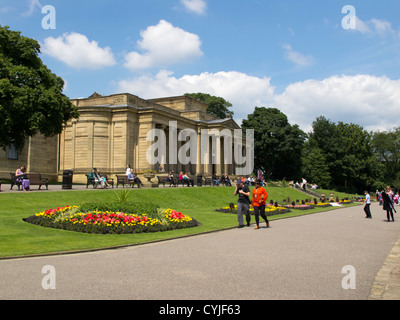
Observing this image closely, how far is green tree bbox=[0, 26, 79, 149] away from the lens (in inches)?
1157

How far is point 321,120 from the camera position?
81.9 m

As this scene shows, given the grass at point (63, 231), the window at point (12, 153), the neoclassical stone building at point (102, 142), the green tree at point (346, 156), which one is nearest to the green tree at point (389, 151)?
the green tree at point (346, 156)

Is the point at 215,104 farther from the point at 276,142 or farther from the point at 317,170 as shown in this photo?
the point at 317,170

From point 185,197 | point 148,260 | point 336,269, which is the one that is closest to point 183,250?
point 148,260

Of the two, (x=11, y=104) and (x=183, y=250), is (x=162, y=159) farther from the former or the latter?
(x=183, y=250)

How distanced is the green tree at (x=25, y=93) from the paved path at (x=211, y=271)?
2356cm

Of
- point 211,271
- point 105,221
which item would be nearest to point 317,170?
point 105,221

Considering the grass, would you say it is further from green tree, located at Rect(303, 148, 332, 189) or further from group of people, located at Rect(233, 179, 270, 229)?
green tree, located at Rect(303, 148, 332, 189)

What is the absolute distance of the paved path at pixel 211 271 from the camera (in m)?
5.80

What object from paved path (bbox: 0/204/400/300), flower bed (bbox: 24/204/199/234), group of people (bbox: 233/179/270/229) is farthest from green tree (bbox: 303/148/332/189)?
paved path (bbox: 0/204/400/300)

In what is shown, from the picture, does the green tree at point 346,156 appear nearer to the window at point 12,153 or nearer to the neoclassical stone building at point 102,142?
the neoclassical stone building at point 102,142

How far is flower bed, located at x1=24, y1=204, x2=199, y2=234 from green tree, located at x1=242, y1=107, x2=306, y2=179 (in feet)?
192

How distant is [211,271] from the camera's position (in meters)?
7.34
